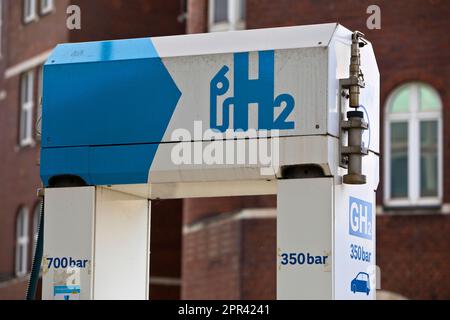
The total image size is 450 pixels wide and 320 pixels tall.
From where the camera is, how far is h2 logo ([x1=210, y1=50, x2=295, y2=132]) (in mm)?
7762

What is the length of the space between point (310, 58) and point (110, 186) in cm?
156

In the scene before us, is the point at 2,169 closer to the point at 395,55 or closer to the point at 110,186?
the point at 395,55

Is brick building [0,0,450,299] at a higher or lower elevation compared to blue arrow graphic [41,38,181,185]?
higher

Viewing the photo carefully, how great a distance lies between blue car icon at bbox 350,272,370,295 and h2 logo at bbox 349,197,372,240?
234 millimetres

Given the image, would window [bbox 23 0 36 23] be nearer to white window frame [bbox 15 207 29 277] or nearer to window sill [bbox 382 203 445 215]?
white window frame [bbox 15 207 29 277]

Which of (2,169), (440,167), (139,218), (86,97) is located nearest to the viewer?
(86,97)

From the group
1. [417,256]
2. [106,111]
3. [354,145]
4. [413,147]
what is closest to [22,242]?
[413,147]

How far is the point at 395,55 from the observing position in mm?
25141

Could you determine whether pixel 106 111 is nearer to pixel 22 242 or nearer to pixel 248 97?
pixel 248 97

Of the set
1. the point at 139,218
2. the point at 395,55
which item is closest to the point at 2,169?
the point at 395,55

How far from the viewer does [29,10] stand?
118ft

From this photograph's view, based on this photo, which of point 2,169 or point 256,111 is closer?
point 256,111

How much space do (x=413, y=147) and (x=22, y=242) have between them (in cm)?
1369

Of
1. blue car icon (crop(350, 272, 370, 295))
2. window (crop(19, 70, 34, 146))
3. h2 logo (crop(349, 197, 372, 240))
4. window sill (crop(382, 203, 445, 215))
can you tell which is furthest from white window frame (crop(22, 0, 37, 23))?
blue car icon (crop(350, 272, 370, 295))
